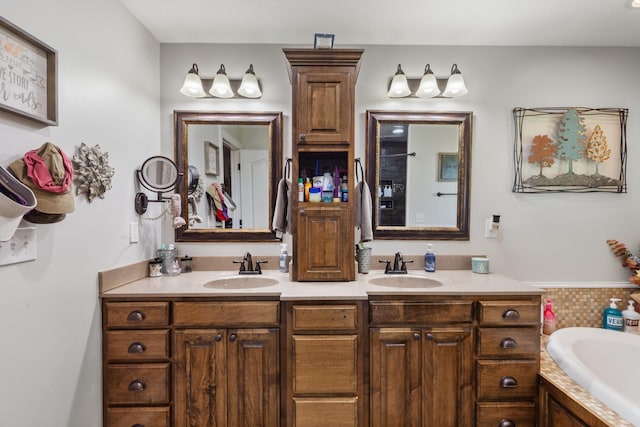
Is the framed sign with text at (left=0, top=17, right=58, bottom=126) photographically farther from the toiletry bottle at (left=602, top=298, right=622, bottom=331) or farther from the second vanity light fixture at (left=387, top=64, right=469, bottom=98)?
the toiletry bottle at (left=602, top=298, right=622, bottom=331)

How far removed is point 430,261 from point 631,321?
4.51ft

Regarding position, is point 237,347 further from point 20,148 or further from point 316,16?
point 316,16

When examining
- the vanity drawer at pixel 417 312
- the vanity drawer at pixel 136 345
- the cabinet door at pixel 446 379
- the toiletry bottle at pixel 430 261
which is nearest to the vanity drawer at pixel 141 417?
the vanity drawer at pixel 136 345

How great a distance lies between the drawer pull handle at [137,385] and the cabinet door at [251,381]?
1.45 ft

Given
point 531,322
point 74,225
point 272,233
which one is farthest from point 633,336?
point 74,225

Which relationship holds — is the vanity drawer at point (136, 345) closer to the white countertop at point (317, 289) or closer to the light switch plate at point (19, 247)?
the white countertop at point (317, 289)

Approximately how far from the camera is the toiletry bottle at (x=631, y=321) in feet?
6.64

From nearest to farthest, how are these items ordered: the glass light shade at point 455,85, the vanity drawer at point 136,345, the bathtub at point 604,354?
1. the vanity drawer at point 136,345
2. the bathtub at point 604,354
3. the glass light shade at point 455,85

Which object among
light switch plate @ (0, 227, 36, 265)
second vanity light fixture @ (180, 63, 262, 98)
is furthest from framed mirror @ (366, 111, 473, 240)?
light switch plate @ (0, 227, 36, 265)

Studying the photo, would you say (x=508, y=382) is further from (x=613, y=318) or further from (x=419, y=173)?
(x=419, y=173)

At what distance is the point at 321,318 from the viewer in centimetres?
159

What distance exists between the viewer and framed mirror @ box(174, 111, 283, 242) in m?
2.13

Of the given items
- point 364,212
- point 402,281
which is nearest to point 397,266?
point 402,281

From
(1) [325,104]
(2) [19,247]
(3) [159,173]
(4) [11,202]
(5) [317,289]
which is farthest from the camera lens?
(3) [159,173]
